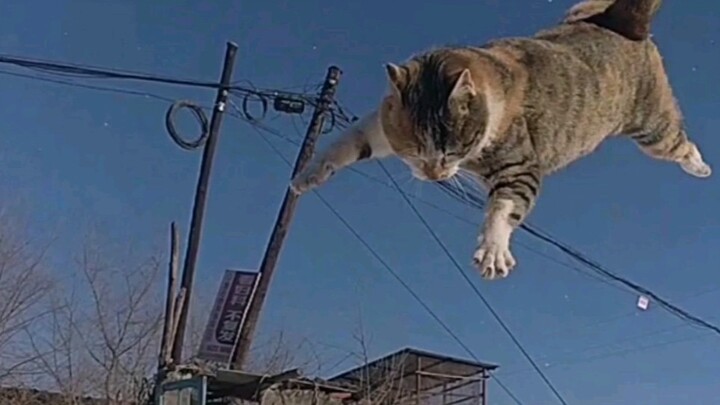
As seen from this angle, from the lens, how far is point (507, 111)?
1.21 meters

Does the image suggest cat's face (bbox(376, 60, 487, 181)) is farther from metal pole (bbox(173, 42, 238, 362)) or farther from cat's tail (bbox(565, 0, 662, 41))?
metal pole (bbox(173, 42, 238, 362))

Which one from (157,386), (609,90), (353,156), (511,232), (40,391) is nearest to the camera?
(511,232)

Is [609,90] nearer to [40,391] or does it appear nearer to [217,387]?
[217,387]

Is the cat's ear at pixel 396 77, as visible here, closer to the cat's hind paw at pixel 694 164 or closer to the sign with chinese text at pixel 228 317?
the cat's hind paw at pixel 694 164

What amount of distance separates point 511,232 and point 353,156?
9.8 inches

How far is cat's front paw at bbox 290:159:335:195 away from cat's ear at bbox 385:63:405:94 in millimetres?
179

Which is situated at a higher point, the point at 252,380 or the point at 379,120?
the point at 252,380

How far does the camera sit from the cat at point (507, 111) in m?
1.17

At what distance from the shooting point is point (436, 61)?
1.23m

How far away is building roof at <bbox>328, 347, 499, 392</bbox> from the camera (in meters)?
5.26

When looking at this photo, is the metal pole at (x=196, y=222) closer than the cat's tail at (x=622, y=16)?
No

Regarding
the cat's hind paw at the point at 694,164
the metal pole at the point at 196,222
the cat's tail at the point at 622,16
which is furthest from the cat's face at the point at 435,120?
the metal pole at the point at 196,222

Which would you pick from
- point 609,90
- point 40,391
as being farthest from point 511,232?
point 40,391

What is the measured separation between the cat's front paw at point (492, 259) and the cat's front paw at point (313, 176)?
31 centimetres
